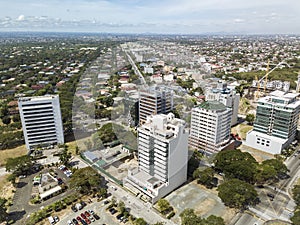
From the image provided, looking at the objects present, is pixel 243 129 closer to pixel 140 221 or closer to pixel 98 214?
pixel 140 221

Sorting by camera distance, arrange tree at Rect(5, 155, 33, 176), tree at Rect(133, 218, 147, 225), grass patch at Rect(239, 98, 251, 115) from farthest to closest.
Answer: grass patch at Rect(239, 98, 251, 115), tree at Rect(5, 155, 33, 176), tree at Rect(133, 218, 147, 225)

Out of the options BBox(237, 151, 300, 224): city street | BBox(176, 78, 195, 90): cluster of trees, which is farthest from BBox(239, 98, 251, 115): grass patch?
BBox(237, 151, 300, 224): city street

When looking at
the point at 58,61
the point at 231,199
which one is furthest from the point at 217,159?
the point at 58,61

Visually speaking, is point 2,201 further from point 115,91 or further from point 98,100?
point 115,91

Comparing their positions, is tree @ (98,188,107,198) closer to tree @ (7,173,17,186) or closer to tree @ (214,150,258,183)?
tree @ (7,173,17,186)

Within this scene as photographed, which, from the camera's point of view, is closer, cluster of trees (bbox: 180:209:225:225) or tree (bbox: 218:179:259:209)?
cluster of trees (bbox: 180:209:225:225)

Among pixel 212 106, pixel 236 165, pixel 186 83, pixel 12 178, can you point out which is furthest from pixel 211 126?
pixel 186 83
